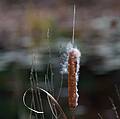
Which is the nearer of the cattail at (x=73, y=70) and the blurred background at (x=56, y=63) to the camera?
the cattail at (x=73, y=70)

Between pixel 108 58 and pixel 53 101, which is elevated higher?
pixel 53 101

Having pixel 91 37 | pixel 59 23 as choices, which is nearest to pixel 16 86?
pixel 91 37

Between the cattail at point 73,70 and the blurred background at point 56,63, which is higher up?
the cattail at point 73,70

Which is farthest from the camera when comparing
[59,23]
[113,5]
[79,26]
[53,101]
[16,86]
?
[113,5]

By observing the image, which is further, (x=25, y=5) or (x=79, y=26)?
(x=25, y=5)

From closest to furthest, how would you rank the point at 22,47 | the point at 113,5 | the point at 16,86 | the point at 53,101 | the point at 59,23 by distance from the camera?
the point at 53,101 → the point at 16,86 → the point at 22,47 → the point at 59,23 → the point at 113,5

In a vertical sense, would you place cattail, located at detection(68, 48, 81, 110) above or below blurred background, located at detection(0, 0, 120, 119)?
above

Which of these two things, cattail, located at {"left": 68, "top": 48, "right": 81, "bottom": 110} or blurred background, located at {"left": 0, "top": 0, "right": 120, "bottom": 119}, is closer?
cattail, located at {"left": 68, "top": 48, "right": 81, "bottom": 110}

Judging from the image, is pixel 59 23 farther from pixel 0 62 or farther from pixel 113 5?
pixel 0 62

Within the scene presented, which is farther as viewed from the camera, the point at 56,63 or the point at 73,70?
the point at 56,63

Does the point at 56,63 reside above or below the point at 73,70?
below

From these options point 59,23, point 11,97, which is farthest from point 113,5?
point 11,97
